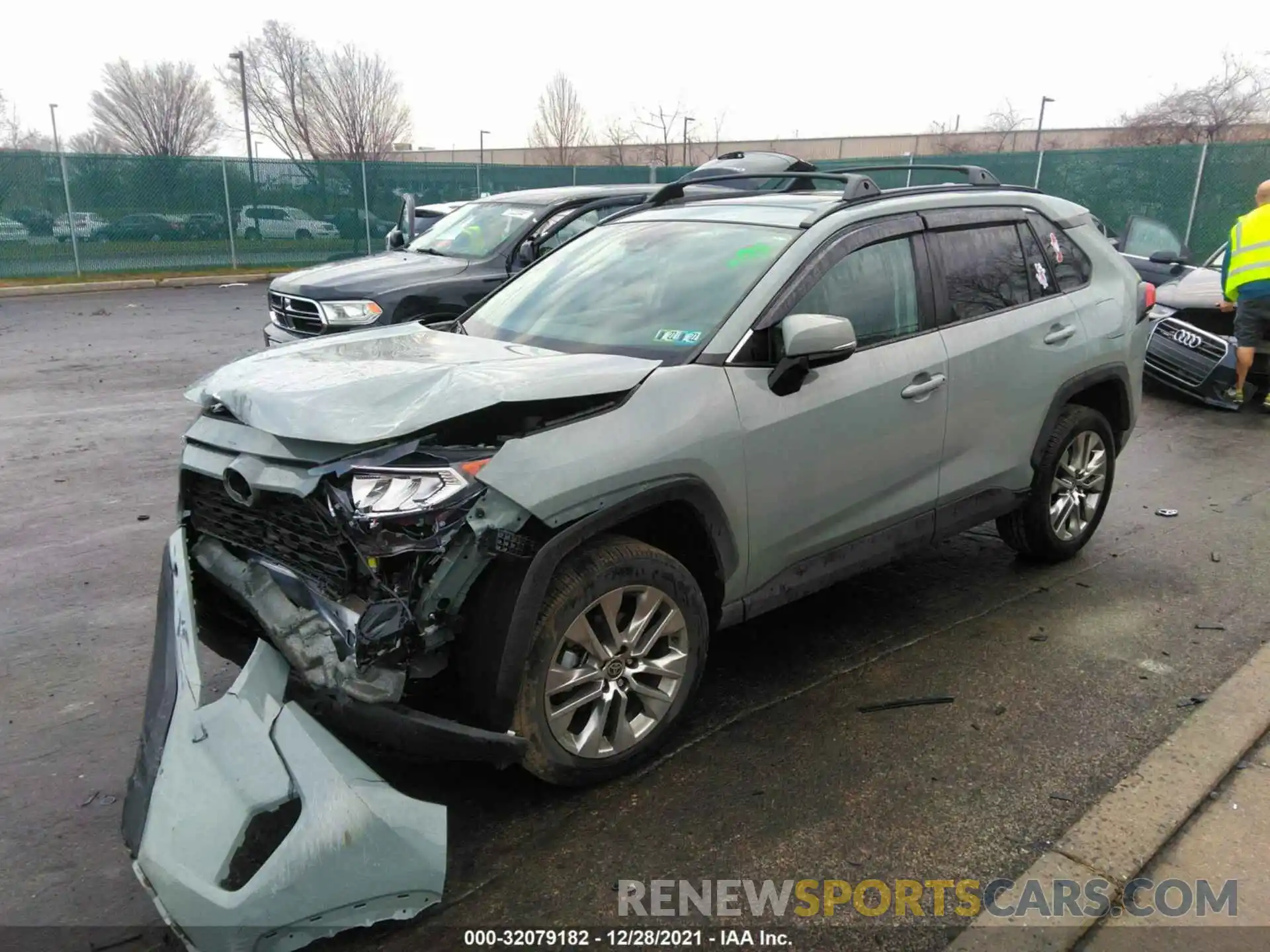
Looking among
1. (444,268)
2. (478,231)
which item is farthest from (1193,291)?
(444,268)

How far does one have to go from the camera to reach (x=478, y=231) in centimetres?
881

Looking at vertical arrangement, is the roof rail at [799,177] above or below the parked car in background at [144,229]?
above

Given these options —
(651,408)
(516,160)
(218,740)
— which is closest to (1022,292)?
(651,408)

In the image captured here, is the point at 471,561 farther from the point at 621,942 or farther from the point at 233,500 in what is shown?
the point at 621,942

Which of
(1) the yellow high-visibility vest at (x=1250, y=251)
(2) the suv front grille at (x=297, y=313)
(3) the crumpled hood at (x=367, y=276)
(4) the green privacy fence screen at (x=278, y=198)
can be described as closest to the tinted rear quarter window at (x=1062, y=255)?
(1) the yellow high-visibility vest at (x=1250, y=251)

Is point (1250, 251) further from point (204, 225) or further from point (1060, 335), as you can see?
point (204, 225)

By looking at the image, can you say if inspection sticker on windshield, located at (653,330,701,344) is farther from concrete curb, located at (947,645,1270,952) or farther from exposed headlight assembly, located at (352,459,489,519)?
concrete curb, located at (947,645,1270,952)

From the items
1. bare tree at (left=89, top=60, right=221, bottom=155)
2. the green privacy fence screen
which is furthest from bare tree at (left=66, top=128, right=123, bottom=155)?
the green privacy fence screen

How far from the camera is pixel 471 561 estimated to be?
2633mm

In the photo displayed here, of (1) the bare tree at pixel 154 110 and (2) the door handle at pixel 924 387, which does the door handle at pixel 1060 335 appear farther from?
(1) the bare tree at pixel 154 110

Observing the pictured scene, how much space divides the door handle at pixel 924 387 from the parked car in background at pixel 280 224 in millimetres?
20439

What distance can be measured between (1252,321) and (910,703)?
6.53 meters

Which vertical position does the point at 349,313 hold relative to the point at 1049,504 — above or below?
above

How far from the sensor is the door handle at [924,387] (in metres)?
3.80
